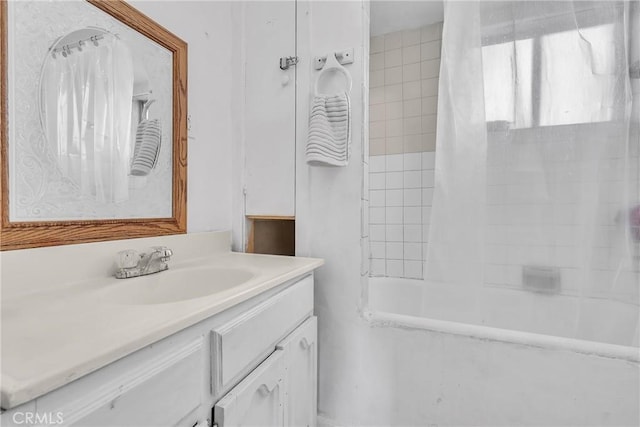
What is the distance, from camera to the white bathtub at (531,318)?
89cm

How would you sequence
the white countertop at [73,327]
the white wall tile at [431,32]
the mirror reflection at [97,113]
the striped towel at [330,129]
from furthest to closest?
the white wall tile at [431,32]
the striped towel at [330,129]
the mirror reflection at [97,113]
the white countertop at [73,327]

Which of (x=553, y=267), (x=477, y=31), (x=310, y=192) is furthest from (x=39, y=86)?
(x=553, y=267)

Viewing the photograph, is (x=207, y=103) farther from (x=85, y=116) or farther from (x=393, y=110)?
(x=393, y=110)

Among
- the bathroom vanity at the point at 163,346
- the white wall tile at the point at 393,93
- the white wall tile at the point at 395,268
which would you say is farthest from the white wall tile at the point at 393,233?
the bathroom vanity at the point at 163,346

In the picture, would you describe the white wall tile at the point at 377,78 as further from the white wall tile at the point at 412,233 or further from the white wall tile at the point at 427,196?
the white wall tile at the point at 412,233

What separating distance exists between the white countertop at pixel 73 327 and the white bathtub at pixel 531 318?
64 centimetres

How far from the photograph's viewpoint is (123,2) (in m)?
0.92

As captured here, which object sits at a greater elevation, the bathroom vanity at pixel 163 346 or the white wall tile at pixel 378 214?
the white wall tile at pixel 378 214

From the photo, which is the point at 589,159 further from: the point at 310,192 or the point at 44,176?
the point at 44,176

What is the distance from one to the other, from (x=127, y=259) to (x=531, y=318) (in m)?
1.28

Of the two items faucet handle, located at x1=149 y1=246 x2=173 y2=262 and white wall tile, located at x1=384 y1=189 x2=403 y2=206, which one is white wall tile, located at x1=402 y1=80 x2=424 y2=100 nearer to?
white wall tile, located at x1=384 y1=189 x2=403 y2=206

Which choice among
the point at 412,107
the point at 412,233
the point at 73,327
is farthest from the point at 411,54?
the point at 73,327

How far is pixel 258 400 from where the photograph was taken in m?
0.74

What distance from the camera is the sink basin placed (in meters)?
0.78
